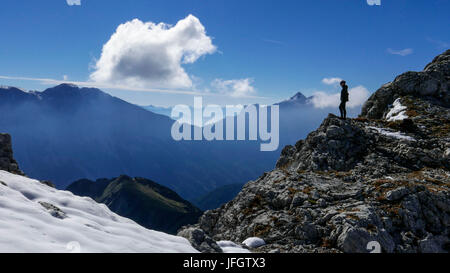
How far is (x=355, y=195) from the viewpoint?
21.8m

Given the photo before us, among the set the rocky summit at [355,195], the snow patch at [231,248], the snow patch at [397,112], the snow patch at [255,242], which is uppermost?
the snow patch at [397,112]

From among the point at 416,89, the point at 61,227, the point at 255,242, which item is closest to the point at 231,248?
the point at 255,242

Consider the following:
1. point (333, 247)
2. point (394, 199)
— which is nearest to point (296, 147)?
point (394, 199)

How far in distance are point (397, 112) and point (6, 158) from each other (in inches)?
1905

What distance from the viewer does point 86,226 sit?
13156mm

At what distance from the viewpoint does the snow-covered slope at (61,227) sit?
411 inches

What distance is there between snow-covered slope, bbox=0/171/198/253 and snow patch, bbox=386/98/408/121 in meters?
37.5

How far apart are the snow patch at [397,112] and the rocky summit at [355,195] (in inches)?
8.7

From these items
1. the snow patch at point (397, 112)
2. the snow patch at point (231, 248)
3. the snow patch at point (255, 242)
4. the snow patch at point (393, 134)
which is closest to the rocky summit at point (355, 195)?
the snow patch at point (393, 134)

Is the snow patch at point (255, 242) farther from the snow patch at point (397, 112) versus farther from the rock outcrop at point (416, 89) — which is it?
the rock outcrop at point (416, 89)

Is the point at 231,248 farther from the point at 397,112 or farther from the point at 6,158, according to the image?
the point at 397,112

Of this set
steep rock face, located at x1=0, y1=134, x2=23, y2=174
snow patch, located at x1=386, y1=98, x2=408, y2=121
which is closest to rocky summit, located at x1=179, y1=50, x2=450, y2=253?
snow patch, located at x1=386, y1=98, x2=408, y2=121

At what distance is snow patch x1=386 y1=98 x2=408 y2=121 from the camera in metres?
40.9
